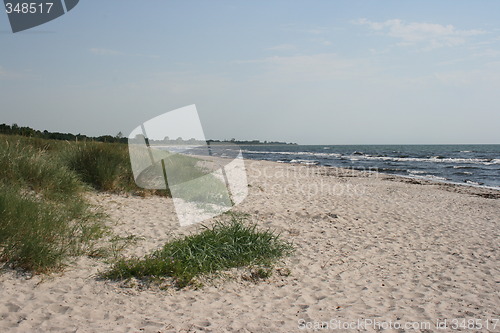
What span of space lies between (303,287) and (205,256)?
4.64ft

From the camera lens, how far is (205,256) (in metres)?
5.64

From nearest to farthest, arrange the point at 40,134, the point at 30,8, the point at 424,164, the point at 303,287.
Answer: the point at 303,287 → the point at 30,8 → the point at 40,134 → the point at 424,164

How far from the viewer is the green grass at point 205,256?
515 cm

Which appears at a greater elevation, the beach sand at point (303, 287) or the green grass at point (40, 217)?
the green grass at point (40, 217)

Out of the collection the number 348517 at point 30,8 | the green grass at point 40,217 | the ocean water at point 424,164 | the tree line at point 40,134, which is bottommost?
the ocean water at point 424,164

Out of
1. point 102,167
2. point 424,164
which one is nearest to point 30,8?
point 102,167

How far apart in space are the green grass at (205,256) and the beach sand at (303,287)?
274 millimetres

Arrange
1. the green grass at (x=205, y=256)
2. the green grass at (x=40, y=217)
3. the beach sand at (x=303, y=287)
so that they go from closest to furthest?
the beach sand at (x=303, y=287)
the green grass at (x=40, y=217)
the green grass at (x=205, y=256)

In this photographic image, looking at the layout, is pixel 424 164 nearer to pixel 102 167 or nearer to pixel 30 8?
pixel 102 167

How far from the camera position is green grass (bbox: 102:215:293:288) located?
203 inches

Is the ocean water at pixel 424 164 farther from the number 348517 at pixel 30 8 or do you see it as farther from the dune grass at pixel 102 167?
the number 348517 at pixel 30 8

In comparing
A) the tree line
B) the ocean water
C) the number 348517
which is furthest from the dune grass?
the ocean water

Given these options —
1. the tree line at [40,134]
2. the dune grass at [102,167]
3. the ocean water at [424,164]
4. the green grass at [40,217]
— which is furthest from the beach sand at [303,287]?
the ocean water at [424,164]

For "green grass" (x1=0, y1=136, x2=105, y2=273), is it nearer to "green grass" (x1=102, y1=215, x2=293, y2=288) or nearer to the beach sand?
the beach sand
